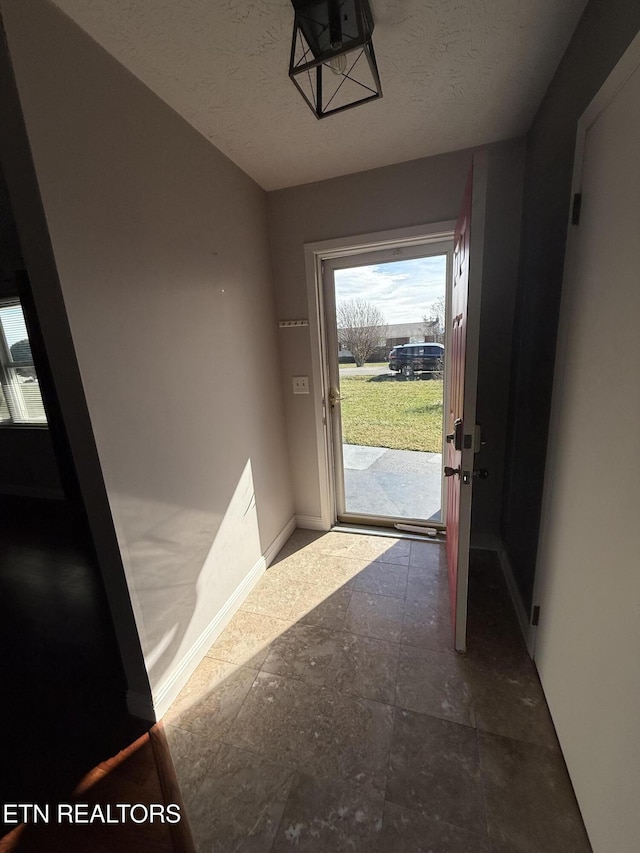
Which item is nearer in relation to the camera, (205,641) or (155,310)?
(155,310)

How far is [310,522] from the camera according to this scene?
2727mm

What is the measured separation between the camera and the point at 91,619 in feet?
5.62

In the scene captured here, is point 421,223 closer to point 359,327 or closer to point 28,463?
point 359,327

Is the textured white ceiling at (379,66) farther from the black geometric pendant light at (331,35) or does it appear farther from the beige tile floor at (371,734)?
the beige tile floor at (371,734)

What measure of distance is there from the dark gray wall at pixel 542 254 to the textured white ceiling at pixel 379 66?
5.5 inches

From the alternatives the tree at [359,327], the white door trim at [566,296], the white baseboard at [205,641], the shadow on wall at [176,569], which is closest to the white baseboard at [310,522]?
the white baseboard at [205,641]

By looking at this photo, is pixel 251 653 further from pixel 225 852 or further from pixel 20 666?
pixel 20 666

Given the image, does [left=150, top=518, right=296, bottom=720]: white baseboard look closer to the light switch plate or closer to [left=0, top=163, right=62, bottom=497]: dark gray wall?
the light switch plate

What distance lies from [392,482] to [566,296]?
177cm

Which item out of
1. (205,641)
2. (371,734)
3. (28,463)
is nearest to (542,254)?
(371,734)

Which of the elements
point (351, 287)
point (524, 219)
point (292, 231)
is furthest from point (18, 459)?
point (524, 219)

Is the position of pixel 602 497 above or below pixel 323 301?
below

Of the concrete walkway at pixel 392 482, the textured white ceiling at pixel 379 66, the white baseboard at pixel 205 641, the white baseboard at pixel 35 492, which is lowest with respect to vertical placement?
the white baseboard at pixel 205 641

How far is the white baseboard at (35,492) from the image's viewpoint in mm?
2258
